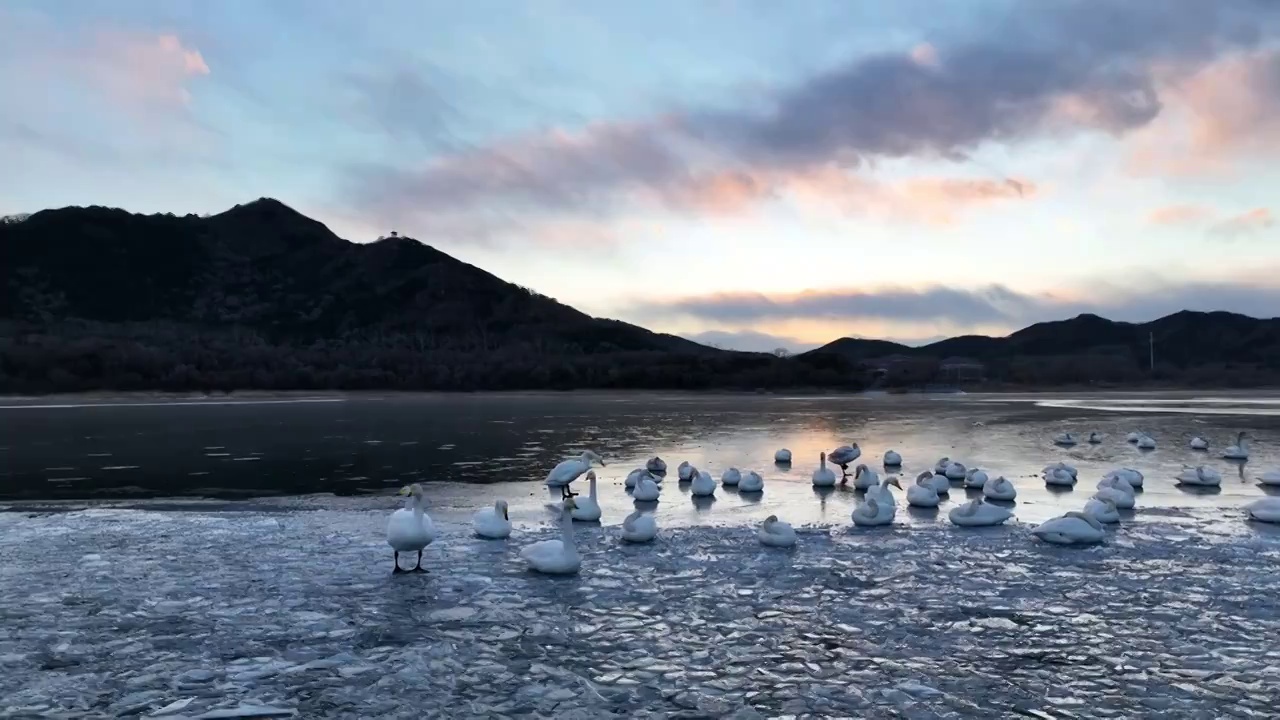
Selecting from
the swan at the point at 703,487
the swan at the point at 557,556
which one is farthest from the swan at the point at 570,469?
the swan at the point at 557,556

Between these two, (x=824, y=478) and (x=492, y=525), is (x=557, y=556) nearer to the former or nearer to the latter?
(x=492, y=525)

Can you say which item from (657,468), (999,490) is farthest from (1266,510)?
(657,468)

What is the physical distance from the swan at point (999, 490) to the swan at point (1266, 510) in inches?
127

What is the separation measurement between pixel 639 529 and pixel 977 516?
4.85m

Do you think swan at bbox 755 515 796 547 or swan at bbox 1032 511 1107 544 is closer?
swan at bbox 755 515 796 547

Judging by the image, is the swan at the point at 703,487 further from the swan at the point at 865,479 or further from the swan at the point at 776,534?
the swan at the point at 776,534

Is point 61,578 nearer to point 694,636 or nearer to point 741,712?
point 694,636

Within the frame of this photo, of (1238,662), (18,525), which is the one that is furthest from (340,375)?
(1238,662)

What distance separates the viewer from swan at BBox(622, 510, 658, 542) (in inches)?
439

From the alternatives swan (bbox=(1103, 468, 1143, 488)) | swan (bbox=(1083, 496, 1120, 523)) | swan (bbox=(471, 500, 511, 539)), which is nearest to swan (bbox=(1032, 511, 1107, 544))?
swan (bbox=(1083, 496, 1120, 523))

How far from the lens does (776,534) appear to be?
10.8 m

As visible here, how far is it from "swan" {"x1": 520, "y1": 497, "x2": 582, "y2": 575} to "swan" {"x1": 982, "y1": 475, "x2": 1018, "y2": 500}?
8.11m

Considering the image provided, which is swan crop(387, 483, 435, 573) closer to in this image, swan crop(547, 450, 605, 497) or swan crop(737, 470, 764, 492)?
swan crop(547, 450, 605, 497)

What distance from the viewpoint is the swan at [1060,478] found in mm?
16484
